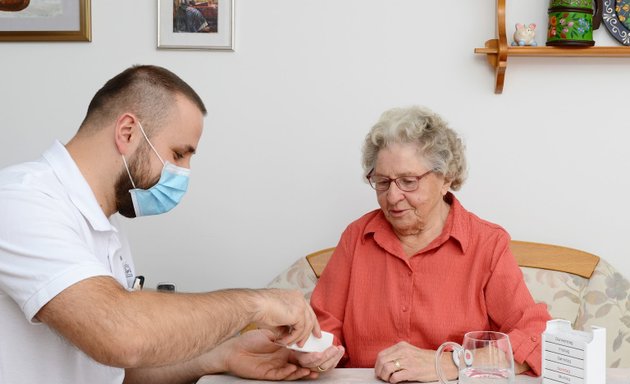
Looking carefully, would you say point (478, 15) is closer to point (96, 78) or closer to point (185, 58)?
point (185, 58)

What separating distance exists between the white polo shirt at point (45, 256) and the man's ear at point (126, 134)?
103 mm

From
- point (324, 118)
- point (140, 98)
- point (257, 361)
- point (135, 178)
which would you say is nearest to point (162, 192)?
point (135, 178)

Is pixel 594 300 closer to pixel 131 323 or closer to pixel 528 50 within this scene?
pixel 528 50

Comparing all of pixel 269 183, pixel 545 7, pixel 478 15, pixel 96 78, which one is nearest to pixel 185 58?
pixel 96 78

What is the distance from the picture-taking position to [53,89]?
2.94m

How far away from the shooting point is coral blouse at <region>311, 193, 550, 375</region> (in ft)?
7.09

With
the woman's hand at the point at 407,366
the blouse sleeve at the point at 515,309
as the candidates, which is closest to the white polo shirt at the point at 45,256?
the woman's hand at the point at 407,366

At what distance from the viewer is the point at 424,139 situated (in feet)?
7.39

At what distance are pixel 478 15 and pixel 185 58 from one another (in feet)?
3.31

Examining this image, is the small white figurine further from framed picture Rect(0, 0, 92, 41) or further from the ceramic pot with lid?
framed picture Rect(0, 0, 92, 41)

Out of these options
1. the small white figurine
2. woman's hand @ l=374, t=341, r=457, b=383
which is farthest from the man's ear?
the small white figurine

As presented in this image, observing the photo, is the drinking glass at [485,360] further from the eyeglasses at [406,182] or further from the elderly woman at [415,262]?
the eyeglasses at [406,182]

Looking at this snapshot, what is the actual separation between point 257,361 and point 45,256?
0.58 m

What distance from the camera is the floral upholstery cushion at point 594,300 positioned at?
2.45 meters
